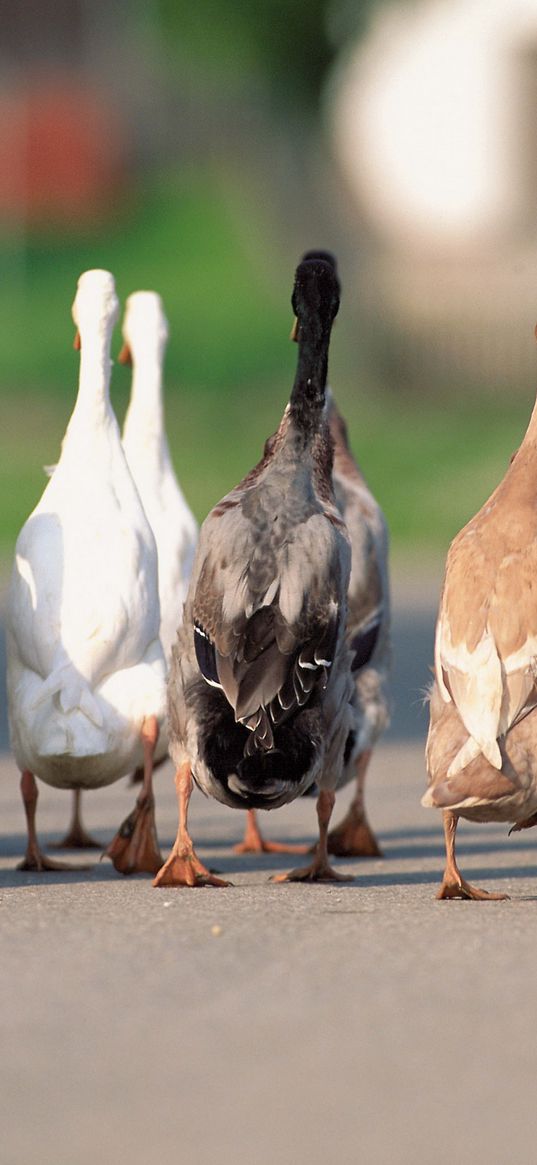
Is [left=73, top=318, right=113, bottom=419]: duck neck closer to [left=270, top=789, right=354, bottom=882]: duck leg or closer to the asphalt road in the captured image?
[left=270, top=789, right=354, bottom=882]: duck leg

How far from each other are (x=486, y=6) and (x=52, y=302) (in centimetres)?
1258

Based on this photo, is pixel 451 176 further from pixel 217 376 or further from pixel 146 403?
pixel 146 403

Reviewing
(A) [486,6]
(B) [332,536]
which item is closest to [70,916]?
(B) [332,536]

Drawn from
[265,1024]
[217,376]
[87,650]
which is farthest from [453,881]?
[217,376]

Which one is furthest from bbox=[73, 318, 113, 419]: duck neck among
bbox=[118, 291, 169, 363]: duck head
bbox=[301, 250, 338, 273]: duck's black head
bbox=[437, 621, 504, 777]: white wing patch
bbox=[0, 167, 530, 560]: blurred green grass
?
bbox=[0, 167, 530, 560]: blurred green grass

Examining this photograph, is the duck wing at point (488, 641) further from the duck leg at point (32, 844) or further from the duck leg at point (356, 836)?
the duck leg at point (356, 836)

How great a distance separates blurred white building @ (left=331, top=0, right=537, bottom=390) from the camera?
1571 inches

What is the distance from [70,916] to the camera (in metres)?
6.98

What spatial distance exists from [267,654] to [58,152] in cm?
5115

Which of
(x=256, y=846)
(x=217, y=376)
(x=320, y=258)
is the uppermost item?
(x=217, y=376)

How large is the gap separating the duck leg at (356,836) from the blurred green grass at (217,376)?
13.9m

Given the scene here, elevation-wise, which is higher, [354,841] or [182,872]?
[182,872]

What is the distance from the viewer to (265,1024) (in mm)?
5340

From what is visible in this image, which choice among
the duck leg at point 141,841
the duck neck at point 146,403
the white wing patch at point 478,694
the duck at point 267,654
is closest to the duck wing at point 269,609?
the duck at point 267,654
